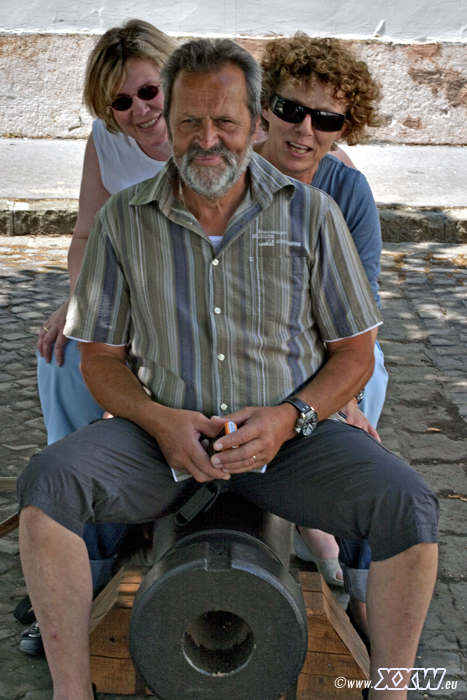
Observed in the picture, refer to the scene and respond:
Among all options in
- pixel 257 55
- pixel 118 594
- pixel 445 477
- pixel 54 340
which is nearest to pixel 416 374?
pixel 445 477

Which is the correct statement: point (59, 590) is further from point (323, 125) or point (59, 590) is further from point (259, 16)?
point (259, 16)

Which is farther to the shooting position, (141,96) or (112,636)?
(141,96)

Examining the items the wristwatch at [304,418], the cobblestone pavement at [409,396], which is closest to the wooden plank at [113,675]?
the cobblestone pavement at [409,396]

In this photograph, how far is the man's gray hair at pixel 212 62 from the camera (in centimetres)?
244

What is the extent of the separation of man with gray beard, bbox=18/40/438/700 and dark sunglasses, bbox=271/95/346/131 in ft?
1.58

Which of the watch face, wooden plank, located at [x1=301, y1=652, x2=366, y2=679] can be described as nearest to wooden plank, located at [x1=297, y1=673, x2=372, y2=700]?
wooden plank, located at [x1=301, y1=652, x2=366, y2=679]

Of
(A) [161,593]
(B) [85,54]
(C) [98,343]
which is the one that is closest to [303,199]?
(C) [98,343]

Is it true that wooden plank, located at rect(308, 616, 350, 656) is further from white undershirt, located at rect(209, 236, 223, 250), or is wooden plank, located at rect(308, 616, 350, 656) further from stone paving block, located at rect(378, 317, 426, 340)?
stone paving block, located at rect(378, 317, 426, 340)

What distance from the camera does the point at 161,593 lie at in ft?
6.37

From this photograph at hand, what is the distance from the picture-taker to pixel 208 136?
96.7 inches

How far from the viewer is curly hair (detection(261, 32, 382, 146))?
2.98 m

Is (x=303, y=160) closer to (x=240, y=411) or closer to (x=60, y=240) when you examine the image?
(x=240, y=411)

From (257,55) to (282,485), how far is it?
7791mm

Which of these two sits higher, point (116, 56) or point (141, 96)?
point (116, 56)
